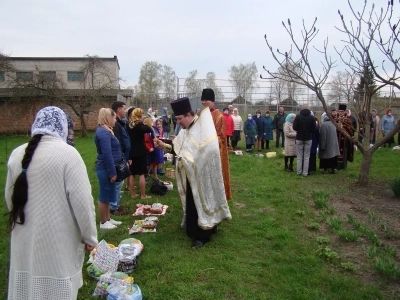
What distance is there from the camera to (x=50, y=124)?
2449 mm

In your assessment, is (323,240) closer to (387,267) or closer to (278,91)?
(387,267)

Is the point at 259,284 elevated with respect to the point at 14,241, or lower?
lower

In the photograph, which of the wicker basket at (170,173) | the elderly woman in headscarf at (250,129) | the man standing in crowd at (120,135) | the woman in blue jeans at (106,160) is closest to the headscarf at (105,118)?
the woman in blue jeans at (106,160)

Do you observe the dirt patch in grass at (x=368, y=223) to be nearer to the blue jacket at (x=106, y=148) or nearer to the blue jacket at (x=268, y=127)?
the blue jacket at (x=106, y=148)

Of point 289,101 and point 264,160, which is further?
point 289,101

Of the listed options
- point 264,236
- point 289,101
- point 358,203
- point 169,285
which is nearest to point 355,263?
point 264,236

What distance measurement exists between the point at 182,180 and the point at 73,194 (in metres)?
2.64

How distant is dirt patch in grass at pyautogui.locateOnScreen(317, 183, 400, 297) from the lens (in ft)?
13.6

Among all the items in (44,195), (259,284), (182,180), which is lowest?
(259,284)

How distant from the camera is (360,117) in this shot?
879cm

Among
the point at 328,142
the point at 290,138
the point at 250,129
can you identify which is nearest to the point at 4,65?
the point at 250,129

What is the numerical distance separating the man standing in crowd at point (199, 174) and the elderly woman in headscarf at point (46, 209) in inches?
94.8

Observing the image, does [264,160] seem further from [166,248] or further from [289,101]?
Answer: [289,101]

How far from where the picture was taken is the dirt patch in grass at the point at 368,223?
4.14 meters
